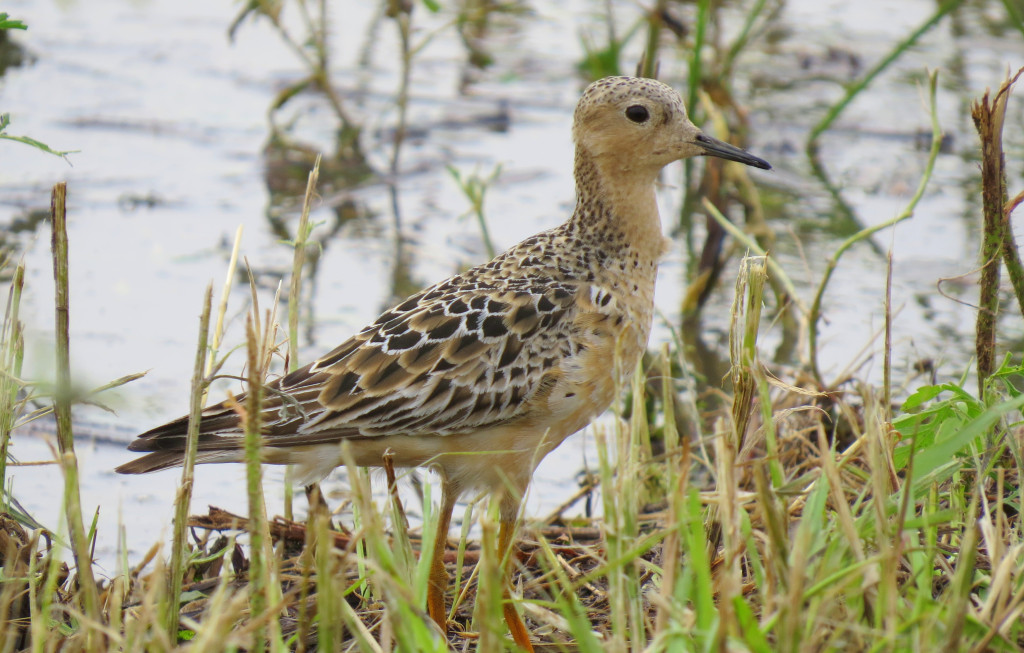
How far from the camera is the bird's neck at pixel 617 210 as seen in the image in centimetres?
516

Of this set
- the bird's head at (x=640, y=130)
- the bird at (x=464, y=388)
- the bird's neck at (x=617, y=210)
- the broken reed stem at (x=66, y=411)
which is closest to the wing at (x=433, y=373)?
the bird at (x=464, y=388)

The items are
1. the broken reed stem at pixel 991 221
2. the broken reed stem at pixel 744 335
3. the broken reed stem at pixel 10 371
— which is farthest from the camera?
the broken reed stem at pixel 991 221

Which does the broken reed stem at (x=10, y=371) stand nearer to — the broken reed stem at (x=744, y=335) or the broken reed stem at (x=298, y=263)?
the broken reed stem at (x=298, y=263)

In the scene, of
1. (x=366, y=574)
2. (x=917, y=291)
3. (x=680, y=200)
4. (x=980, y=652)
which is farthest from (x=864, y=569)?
(x=680, y=200)

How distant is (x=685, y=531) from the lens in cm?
330

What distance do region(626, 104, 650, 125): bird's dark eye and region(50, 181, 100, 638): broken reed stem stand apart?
7.74ft

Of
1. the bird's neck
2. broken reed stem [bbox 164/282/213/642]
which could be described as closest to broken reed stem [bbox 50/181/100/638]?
broken reed stem [bbox 164/282/213/642]

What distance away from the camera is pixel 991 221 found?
433 cm

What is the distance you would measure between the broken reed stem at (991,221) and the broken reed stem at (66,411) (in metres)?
2.71

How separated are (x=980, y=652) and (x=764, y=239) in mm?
5146

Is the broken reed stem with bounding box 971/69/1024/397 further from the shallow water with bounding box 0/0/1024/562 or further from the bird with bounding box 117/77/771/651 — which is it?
the shallow water with bounding box 0/0/1024/562

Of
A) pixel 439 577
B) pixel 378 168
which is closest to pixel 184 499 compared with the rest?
pixel 439 577

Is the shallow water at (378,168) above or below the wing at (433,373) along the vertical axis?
above

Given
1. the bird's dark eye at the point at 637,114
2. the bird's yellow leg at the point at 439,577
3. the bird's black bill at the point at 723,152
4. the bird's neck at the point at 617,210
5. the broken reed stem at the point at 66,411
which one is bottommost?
the bird's yellow leg at the point at 439,577
